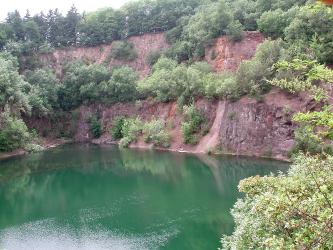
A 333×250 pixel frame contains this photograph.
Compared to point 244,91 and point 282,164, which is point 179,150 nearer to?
point 244,91

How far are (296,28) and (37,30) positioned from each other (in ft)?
162

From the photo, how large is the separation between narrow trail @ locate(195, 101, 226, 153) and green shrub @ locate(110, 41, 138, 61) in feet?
91.7

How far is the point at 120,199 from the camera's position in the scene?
38.6 metres

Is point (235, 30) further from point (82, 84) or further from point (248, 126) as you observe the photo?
point (82, 84)

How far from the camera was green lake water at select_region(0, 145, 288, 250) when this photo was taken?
28547 millimetres

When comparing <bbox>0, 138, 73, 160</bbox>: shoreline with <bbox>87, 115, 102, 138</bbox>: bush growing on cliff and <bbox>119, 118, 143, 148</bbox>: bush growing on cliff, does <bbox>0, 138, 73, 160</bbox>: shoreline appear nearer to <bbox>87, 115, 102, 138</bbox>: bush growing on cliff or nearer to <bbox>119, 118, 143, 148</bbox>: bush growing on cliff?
<bbox>87, 115, 102, 138</bbox>: bush growing on cliff

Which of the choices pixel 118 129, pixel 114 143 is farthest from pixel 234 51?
pixel 114 143

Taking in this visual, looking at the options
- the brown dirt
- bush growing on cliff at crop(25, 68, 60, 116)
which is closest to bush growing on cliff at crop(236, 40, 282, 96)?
the brown dirt

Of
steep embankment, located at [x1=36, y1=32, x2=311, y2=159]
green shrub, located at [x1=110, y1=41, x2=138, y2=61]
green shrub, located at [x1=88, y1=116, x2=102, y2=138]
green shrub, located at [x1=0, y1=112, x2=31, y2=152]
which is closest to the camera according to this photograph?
steep embankment, located at [x1=36, y1=32, x2=311, y2=159]

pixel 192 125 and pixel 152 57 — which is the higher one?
pixel 152 57

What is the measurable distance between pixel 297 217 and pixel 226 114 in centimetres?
4573

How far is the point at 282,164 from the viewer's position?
47.0m

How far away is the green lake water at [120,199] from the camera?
28.5 meters

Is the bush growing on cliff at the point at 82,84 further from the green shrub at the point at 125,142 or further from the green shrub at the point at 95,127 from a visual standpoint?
the green shrub at the point at 125,142
